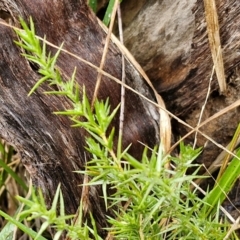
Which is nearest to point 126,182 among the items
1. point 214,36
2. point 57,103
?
point 57,103

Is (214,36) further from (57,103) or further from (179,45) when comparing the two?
(57,103)

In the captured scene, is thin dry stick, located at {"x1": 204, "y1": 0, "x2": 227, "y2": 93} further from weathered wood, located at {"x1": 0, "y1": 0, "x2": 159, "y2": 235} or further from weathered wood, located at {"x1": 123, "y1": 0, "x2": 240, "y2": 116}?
weathered wood, located at {"x1": 0, "y1": 0, "x2": 159, "y2": 235}

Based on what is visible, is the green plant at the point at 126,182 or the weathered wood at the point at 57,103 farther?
the weathered wood at the point at 57,103

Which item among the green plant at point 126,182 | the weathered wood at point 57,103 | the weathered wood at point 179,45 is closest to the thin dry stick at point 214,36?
the weathered wood at point 179,45

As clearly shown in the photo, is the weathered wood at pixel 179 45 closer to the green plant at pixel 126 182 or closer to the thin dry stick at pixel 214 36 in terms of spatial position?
the thin dry stick at pixel 214 36

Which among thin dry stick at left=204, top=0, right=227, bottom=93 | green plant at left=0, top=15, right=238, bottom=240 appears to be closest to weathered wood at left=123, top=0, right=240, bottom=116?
thin dry stick at left=204, top=0, right=227, bottom=93

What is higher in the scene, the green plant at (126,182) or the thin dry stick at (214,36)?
the thin dry stick at (214,36)
